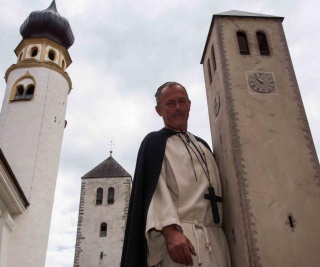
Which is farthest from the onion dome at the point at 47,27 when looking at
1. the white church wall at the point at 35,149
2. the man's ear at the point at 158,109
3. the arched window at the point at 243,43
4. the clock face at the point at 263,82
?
the man's ear at the point at 158,109

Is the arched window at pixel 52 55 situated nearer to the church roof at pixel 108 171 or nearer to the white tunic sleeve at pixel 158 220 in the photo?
the church roof at pixel 108 171

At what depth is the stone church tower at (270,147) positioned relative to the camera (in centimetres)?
639

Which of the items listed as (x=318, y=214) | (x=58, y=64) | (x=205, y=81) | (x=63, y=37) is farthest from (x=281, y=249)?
(x=63, y=37)

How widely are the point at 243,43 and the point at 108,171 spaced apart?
27.8 meters

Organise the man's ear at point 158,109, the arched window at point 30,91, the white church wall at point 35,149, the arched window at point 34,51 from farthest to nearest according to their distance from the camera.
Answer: the arched window at point 34,51 < the arched window at point 30,91 < the white church wall at point 35,149 < the man's ear at point 158,109

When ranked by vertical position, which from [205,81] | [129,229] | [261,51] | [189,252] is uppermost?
[261,51]

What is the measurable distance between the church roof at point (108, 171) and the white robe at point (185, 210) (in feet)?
108

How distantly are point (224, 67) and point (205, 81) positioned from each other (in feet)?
1.88

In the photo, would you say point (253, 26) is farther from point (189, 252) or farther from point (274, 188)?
point (189, 252)

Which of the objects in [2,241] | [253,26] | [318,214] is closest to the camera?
[318,214]

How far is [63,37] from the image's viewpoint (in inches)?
928

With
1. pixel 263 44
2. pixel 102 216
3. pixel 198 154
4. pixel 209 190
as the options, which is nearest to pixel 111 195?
pixel 102 216

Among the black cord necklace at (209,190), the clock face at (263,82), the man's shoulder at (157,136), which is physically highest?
the clock face at (263,82)

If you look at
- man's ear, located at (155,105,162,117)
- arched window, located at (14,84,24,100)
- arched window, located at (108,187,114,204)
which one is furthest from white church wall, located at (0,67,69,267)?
arched window, located at (108,187,114,204)
